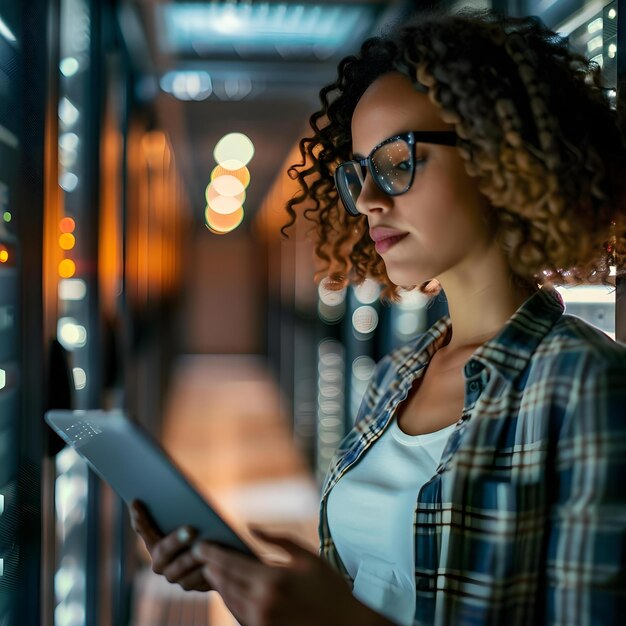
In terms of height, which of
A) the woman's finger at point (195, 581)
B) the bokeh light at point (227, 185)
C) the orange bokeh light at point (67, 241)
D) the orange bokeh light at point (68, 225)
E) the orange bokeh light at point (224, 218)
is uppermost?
the bokeh light at point (227, 185)

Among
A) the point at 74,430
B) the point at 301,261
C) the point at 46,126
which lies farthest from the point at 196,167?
A: the point at 74,430

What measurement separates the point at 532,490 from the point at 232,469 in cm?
550

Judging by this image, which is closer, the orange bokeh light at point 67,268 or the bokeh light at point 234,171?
the orange bokeh light at point 67,268

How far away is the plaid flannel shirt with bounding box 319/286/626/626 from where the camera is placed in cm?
86

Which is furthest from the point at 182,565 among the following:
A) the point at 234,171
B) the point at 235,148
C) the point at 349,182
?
the point at 234,171

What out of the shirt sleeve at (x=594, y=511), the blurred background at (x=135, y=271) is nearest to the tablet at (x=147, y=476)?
the shirt sleeve at (x=594, y=511)

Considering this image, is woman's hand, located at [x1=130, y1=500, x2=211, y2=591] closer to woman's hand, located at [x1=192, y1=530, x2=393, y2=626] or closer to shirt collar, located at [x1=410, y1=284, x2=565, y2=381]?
woman's hand, located at [x1=192, y1=530, x2=393, y2=626]

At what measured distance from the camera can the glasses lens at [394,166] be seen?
1110 mm

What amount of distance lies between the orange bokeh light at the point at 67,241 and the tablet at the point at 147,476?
114cm

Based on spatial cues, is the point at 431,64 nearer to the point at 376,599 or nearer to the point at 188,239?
the point at 376,599

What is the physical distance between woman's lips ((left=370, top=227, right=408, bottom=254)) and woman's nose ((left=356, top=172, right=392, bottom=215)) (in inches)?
1.3

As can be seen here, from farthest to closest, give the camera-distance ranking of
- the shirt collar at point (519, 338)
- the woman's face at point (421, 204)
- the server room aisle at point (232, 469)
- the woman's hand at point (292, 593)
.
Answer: the server room aisle at point (232, 469)
the woman's face at point (421, 204)
the shirt collar at point (519, 338)
the woman's hand at point (292, 593)

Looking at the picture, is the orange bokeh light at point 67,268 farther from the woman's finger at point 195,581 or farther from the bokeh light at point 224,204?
the bokeh light at point 224,204

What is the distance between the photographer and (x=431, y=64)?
1.08 m
